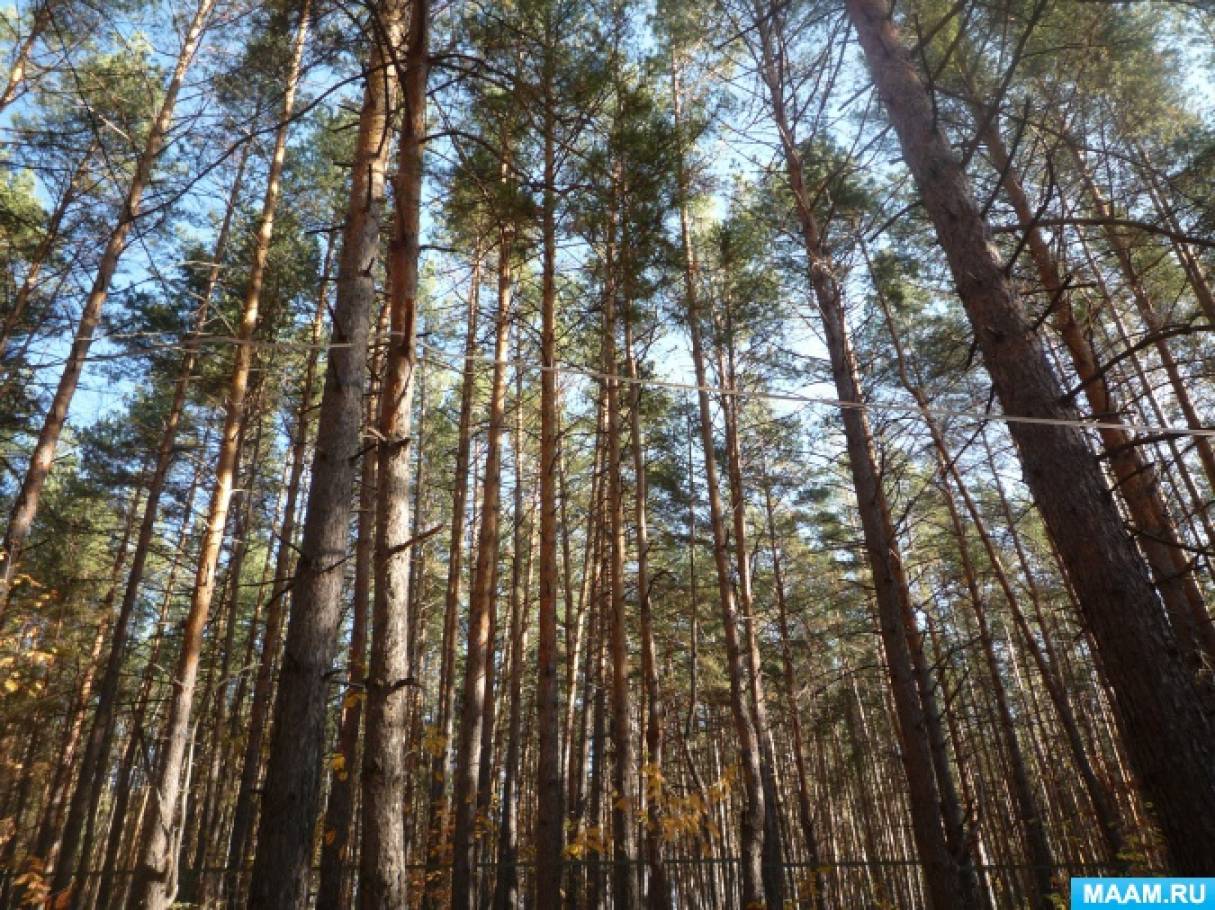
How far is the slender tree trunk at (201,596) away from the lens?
5.30 m

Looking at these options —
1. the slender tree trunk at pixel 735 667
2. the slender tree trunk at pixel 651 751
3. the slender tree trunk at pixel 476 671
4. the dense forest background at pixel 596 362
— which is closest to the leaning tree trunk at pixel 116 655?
the dense forest background at pixel 596 362

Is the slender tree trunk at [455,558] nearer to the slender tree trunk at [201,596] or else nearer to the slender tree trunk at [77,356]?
the slender tree trunk at [201,596]

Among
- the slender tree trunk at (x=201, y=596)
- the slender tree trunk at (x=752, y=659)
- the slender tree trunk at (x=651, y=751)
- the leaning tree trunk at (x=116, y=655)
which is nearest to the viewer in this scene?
the slender tree trunk at (x=201, y=596)

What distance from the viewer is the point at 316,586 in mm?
3123

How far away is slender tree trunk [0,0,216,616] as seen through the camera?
20.5ft

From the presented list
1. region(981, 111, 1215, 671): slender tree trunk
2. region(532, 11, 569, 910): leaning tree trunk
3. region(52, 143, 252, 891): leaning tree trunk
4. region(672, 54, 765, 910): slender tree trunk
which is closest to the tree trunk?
region(532, 11, 569, 910): leaning tree trunk

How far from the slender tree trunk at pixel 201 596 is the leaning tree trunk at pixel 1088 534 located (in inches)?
180

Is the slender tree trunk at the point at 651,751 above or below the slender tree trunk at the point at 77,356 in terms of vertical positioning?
below

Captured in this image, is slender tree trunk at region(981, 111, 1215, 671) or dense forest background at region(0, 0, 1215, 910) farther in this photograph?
slender tree trunk at region(981, 111, 1215, 671)

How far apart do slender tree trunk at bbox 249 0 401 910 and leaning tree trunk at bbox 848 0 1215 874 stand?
272cm

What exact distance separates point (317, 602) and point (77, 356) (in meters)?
4.86

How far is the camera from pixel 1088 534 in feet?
7.25

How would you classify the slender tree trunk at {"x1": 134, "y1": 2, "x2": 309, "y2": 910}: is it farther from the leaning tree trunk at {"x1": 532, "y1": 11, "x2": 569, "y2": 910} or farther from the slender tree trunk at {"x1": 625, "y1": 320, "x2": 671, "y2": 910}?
the slender tree trunk at {"x1": 625, "y1": 320, "x2": 671, "y2": 910}

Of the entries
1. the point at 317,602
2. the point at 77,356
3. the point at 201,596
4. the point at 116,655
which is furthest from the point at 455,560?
the point at 317,602
